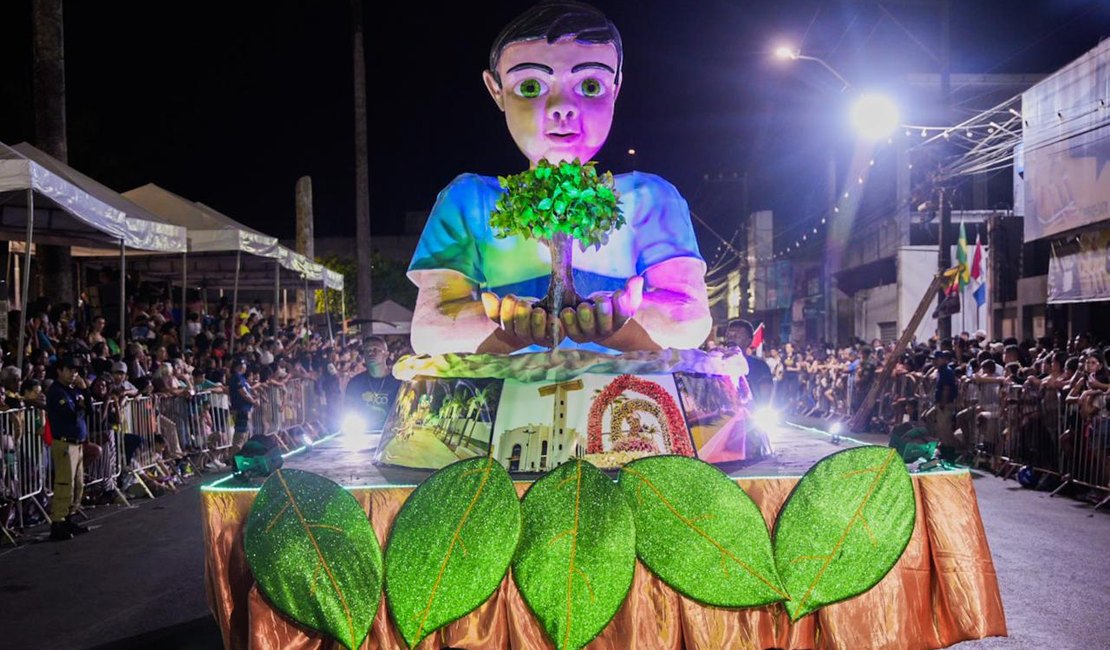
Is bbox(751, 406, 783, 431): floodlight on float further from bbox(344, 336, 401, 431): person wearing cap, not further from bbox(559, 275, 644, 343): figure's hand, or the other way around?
bbox(344, 336, 401, 431): person wearing cap

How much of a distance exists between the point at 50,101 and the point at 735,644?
1290 cm

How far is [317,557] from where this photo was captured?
4164mm

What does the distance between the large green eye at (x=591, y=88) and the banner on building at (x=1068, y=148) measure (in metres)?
13.2

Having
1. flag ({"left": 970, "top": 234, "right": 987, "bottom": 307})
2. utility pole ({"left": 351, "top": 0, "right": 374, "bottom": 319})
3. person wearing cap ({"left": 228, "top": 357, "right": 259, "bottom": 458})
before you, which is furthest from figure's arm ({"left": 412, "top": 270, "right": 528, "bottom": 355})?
flag ({"left": 970, "top": 234, "right": 987, "bottom": 307})

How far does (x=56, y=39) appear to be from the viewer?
13523 mm

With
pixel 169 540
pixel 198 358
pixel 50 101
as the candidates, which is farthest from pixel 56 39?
pixel 169 540

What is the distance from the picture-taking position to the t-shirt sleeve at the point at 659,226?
543 cm

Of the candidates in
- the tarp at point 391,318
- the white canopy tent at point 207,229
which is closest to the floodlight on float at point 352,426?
the white canopy tent at point 207,229

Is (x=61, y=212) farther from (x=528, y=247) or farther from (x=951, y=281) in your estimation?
(x=951, y=281)

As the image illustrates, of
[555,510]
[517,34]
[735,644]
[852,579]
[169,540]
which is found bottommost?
[169,540]

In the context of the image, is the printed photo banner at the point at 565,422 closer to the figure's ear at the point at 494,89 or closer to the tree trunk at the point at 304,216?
the figure's ear at the point at 494,89

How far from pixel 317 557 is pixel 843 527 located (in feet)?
7.58

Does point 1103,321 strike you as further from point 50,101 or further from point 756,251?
point 756,251

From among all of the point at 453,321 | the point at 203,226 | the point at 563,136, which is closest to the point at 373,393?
the point at 453,321
